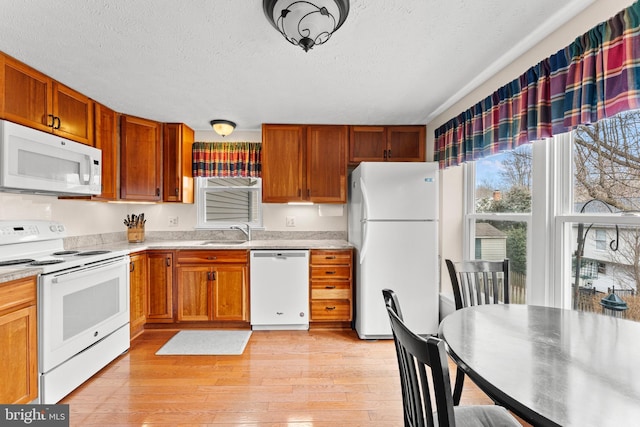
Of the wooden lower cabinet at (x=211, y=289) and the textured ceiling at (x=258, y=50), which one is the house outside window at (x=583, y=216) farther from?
the wooden lower cabinet at (x=211, y=289)

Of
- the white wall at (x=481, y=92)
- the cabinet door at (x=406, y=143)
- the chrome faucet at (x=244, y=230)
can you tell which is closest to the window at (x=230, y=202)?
the chrome faucet at (x=244, y=230)

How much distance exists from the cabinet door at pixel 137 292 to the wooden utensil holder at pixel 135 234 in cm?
46

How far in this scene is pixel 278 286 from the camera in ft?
10.4

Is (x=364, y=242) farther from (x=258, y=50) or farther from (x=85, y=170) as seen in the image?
(x=85, y=170)

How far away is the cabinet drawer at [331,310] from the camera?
3223mm

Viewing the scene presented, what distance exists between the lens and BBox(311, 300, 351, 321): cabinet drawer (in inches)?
127

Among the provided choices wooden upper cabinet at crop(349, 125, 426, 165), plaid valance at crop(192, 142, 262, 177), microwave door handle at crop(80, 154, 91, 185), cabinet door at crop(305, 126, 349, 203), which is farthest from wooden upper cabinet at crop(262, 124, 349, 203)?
microwave door handle at crop(80, 154, 91, 185)

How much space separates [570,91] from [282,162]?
2594 millimetres

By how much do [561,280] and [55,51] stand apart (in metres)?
3.46

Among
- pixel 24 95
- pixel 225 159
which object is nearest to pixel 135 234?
pixel 225 159

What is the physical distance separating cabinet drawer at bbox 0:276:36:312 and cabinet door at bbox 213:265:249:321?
1.51 metres

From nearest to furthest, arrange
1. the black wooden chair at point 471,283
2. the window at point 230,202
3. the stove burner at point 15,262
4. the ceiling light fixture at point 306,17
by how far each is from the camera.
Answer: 1. the ceiling light fixture at point 306,17
2. the black wooden chair at point 471,283
3. the stove burner at point 15,262
4. the window at point 230,202

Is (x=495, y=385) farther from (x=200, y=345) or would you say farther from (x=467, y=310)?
(x=200, y=345)

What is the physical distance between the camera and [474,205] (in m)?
2.93
